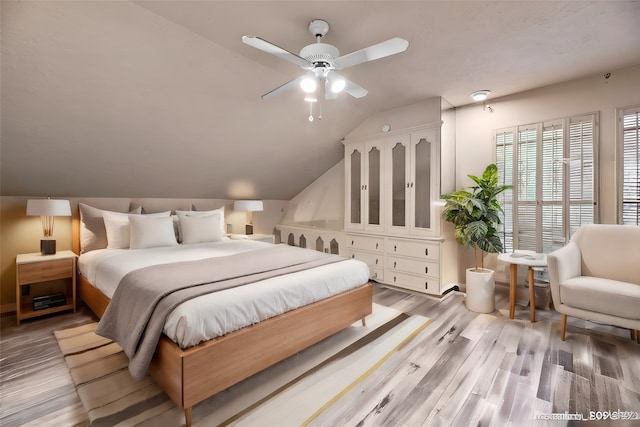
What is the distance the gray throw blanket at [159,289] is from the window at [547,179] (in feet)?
8.21

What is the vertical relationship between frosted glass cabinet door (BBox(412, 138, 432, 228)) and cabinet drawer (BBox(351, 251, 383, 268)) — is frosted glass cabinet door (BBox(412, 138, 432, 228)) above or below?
above

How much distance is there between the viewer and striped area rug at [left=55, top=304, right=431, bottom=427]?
158cm

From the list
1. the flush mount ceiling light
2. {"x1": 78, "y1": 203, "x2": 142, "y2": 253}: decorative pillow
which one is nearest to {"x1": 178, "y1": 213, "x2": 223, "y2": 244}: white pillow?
{"x1": 78, "y1": 203, "x2": 142, "y2": 253}: decorative pillow

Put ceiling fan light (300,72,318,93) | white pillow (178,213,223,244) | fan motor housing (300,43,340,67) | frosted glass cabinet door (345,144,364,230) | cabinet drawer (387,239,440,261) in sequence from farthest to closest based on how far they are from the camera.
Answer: frosted glass cabinet door (345,144,364,230), white pillow (178,213,223,244), cabinet drawer (387,239,440,261), ceiling fan light (300,72,318,93), fan motor housing (300,43,340,67)

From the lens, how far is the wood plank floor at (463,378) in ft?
5.26

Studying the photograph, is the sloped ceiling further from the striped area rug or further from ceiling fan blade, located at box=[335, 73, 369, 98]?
the striped area rug

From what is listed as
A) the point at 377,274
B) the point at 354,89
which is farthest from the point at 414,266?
the point at 354,89

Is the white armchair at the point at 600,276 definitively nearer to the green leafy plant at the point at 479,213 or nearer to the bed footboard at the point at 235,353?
the green leafy plant at the point at 479,213

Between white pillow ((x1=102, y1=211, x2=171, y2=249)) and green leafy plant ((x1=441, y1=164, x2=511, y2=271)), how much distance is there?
12.1 feet

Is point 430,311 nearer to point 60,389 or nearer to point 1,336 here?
point 60,389

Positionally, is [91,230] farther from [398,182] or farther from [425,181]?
[425,181]

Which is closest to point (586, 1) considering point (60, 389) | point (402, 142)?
point (402, 142)

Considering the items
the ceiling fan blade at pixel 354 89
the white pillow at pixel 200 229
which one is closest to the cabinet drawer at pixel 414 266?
the ceiling fan blade at pixel 354 89

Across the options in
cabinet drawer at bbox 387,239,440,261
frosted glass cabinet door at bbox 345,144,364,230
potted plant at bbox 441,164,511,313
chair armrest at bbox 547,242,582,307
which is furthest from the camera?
frosted glass cabinet door at bbox 345,144,364,230
